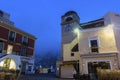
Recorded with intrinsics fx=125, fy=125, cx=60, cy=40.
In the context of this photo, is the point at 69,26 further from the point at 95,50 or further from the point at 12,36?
the point at 95,50

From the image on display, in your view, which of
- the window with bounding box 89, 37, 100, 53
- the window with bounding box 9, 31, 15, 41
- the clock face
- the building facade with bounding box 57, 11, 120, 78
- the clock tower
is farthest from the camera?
the clock face

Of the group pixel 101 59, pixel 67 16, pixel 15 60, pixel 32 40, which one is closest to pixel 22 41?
pixel 32 40

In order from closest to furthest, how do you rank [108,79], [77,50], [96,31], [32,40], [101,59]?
[108,79] → [101,59] → [96,31] → [77,50] → [32,40]

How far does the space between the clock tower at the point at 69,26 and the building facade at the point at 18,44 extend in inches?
380

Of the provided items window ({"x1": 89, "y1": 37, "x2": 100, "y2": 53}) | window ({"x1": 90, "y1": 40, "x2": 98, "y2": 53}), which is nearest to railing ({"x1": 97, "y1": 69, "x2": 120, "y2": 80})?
window ({"x1": 89, "y1": 37, "x2": 100, "y2": 53})

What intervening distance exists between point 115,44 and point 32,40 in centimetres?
2324

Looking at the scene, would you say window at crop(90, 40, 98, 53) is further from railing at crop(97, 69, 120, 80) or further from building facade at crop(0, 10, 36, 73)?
building facade at crop(0, 10, 36, 73)

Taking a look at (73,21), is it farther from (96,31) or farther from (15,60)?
(15,60)

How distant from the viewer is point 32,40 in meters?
33.9

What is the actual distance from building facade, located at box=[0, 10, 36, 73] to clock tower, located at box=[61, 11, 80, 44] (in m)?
9.66

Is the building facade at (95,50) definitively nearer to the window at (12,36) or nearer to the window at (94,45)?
the window at (94,45)

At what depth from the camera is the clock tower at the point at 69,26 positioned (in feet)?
92.9

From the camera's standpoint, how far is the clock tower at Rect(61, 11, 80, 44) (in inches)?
1115

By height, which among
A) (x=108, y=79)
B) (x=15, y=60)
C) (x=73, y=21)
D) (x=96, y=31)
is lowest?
(x=108, y=79)
